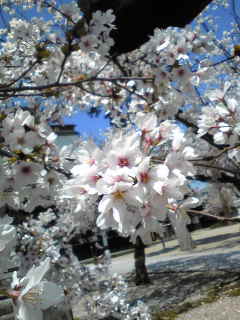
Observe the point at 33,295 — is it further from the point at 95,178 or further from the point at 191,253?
the point at 191,253

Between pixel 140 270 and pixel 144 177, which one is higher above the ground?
pixel 144 177

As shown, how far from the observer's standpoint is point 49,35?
10.2 feet

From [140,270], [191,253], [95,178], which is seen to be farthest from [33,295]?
[191,253]

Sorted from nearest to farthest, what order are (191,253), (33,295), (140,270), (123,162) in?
1. (33,295)
2. (123,162)
3. (140,270)
4. (191,253)

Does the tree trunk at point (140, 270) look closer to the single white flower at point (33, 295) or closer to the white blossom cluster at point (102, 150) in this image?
the white blossom cluster at point (102, 150)

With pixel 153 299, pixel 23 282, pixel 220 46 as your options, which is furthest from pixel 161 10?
pixel 153 299

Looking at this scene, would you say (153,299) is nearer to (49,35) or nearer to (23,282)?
(49,35)

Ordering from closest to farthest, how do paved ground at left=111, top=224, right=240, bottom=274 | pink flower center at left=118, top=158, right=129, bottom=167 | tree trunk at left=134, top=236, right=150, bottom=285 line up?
pink flower center at left=118, top=158, right=129, bottom=167 < tree trunk at left=134, top=236, right=150, bottom=285 < paved ground at left=111, top=224, right=240, bottom=274

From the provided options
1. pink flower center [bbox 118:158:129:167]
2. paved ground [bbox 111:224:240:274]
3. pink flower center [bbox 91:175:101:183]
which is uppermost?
pink flower center [bbox 118:158:129:167]

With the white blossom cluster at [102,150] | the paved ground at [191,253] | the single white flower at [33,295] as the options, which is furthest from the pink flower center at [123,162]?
the paved ground at [191,253]

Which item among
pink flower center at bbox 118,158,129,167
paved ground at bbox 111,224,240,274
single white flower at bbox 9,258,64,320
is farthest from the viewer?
paved ground at bbox 111,224,240,274

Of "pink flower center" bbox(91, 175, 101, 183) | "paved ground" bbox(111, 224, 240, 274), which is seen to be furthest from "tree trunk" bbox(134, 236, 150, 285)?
"pink flower center" bbox(91, 175, 101, 183)

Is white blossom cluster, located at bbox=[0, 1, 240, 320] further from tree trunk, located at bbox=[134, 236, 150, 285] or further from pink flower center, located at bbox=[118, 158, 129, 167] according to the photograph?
tree trunk, located at bbox=[134, 236, 150, 285]

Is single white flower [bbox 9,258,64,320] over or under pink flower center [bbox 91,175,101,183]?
under
